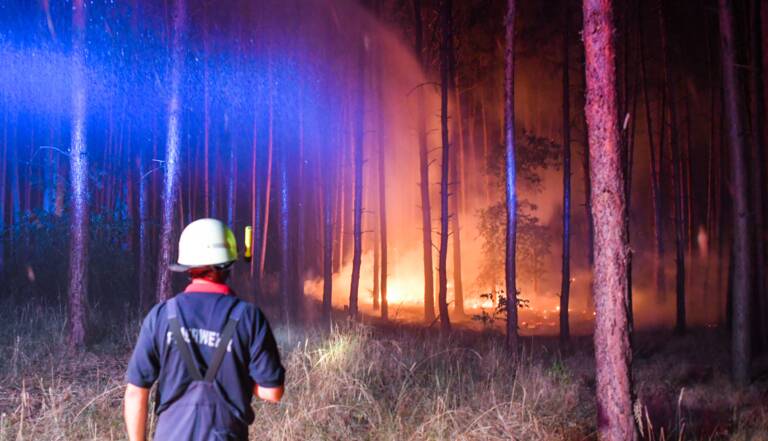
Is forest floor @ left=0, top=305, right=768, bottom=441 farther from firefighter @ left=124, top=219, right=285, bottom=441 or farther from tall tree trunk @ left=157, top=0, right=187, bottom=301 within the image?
firefighter @ left=124, top=219, right=285, bottom=441

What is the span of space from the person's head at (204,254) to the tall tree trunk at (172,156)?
731 centimetres

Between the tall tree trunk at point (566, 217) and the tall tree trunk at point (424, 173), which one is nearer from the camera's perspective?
the tall tree trunk at point (566, 217)

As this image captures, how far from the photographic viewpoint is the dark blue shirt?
8.96ft

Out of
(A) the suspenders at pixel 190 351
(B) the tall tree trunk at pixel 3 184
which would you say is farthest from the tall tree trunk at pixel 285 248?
(A) the suspenders at pixel 190 351

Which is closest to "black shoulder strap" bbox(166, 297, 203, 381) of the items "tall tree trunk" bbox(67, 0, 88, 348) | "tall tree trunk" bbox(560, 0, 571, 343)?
"tall tree trunk" bbox(67, 0, 88, 348)

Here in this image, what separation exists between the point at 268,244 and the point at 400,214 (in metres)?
10.4

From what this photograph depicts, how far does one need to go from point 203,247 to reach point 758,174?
47.1 feet

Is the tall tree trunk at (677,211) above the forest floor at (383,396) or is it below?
above

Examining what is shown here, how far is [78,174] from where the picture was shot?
10430 millimetres

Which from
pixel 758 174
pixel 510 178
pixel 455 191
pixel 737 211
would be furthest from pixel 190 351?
pixel 455 191

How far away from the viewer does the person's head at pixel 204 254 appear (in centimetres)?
288

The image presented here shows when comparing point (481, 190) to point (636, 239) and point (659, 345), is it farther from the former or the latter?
point (659, 345)

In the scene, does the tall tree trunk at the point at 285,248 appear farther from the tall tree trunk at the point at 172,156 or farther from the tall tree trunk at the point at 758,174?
the tall tree trunk at the point at 758,174

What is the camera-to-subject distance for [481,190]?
3450 cm
